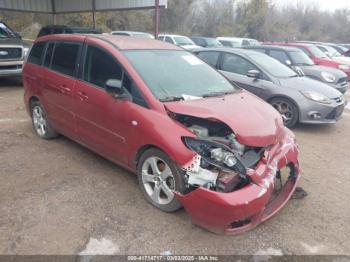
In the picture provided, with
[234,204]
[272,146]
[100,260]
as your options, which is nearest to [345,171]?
[272,146]

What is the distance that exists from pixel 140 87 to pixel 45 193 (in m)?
1.60

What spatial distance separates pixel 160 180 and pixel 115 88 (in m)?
1.11

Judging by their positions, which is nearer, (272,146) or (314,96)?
(272,146)

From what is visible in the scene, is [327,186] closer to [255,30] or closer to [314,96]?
[314,96]

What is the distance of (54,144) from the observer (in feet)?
16.5

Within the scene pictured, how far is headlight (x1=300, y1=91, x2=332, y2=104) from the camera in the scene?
6410 mm

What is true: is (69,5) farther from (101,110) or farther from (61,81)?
(101,110)

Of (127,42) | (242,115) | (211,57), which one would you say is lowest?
(242,115)

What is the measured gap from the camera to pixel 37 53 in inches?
203

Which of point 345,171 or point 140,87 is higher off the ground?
point 140,87

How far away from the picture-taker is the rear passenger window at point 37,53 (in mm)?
5065

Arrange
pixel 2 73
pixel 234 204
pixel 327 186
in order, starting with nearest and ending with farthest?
pixel 234 204, pixel 327 186, pixel 2 73

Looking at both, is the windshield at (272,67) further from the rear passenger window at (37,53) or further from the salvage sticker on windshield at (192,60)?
the rear passenger window at (37,53)

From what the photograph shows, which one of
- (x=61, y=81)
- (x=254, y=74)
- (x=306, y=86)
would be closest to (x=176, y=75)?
(x=61, y=81)
